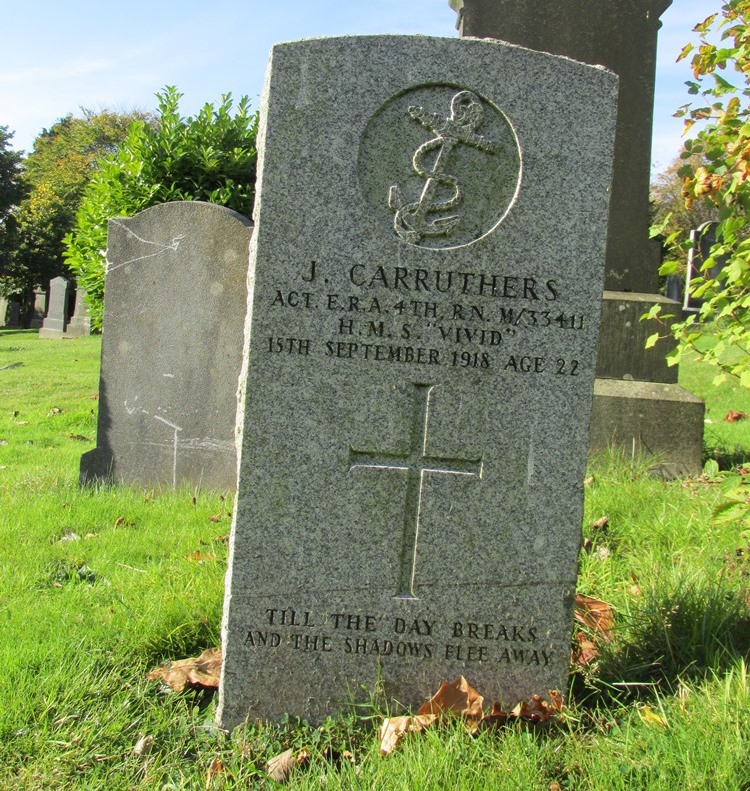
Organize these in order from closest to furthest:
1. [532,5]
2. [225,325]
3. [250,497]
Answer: [250,497] < [225,325] < [532,5]

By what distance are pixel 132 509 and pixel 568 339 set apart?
2635 mm

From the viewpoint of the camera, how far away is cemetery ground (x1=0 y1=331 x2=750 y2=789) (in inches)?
84.8

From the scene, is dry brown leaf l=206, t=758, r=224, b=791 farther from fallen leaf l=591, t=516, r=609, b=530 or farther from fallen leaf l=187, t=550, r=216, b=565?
fallen leaf l=591, t=516, r=609, b=530

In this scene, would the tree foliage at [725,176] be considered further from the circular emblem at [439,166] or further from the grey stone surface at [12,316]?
the grey stone surface at [12,316]

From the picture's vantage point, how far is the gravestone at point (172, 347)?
460cm

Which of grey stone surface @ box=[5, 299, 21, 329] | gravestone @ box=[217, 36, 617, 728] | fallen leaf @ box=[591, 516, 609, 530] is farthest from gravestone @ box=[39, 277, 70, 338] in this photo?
gravestone @ box=[217, 36, 617, 728]

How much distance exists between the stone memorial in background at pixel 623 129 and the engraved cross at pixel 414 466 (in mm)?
2783

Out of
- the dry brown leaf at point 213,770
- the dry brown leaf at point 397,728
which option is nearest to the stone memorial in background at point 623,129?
the dry brown leaf at point 397,728

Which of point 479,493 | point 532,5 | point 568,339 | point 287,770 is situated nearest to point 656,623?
point 479,493

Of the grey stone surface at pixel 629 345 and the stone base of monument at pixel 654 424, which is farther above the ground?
the grey stone surface at pixel 629 345

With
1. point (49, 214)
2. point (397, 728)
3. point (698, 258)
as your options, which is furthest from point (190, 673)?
point (49, 214)

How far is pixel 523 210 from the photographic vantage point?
251 centimetres

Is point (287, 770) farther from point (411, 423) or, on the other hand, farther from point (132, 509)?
point (132, 509)

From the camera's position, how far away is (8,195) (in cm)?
3559
